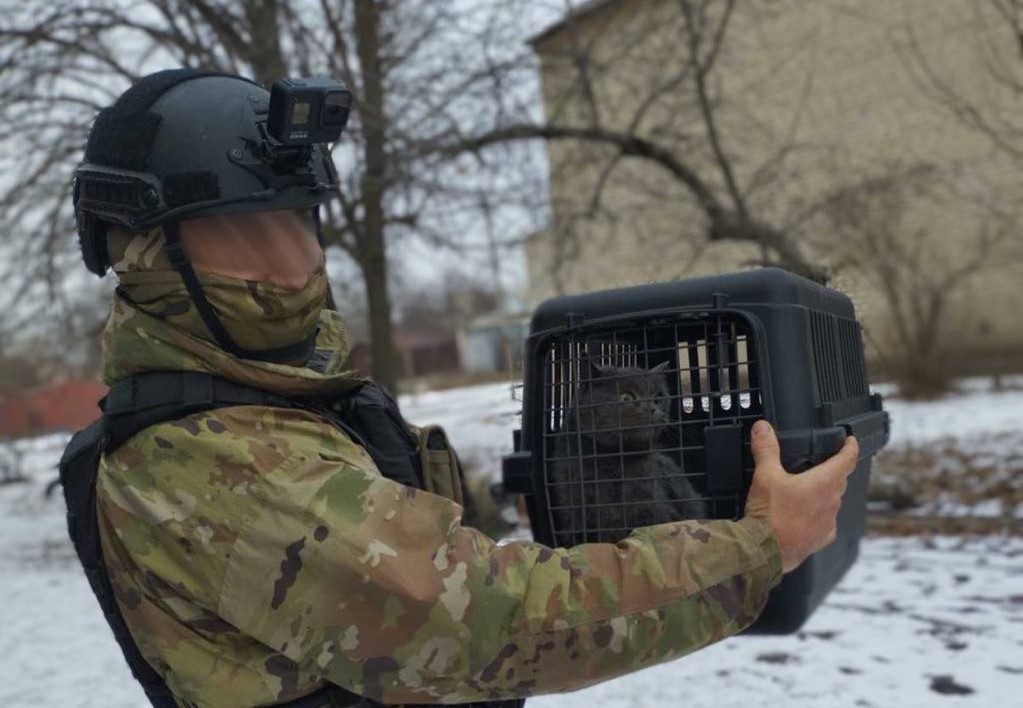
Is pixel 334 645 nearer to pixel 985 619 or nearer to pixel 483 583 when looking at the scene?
pixel 483 583

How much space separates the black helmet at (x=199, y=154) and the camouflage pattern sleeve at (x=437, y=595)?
0.35 metres

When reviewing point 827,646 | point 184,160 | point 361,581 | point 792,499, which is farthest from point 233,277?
point 827,646

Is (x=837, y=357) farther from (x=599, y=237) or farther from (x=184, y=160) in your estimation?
(x=599, y=237)

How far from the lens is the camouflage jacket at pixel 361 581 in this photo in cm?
122

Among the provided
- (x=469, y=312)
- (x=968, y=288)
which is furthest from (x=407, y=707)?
(x=469, y=312)

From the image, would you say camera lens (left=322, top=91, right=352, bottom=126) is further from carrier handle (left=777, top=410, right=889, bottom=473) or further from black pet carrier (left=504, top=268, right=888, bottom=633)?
carrier handle (left=777, top=410, right=889, bottom=473)

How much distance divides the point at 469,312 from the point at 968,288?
3074 centimetres

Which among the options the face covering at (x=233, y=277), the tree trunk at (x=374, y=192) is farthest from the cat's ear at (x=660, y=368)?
the tree trunk at (x=374, y=192)

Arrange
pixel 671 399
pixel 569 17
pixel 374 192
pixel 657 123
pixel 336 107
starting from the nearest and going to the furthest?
pixel 336 107 < pixel 671 399 < pixel 374 192 < pixel 569 17 < pixel 657 123

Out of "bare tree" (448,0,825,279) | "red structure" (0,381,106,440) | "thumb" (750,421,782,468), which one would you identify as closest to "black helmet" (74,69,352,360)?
"thumb" (750,421,782,468)

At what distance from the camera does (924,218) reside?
15.6 m

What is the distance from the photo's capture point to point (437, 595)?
1.22 meters

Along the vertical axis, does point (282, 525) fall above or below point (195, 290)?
below

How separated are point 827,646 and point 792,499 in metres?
3.04
